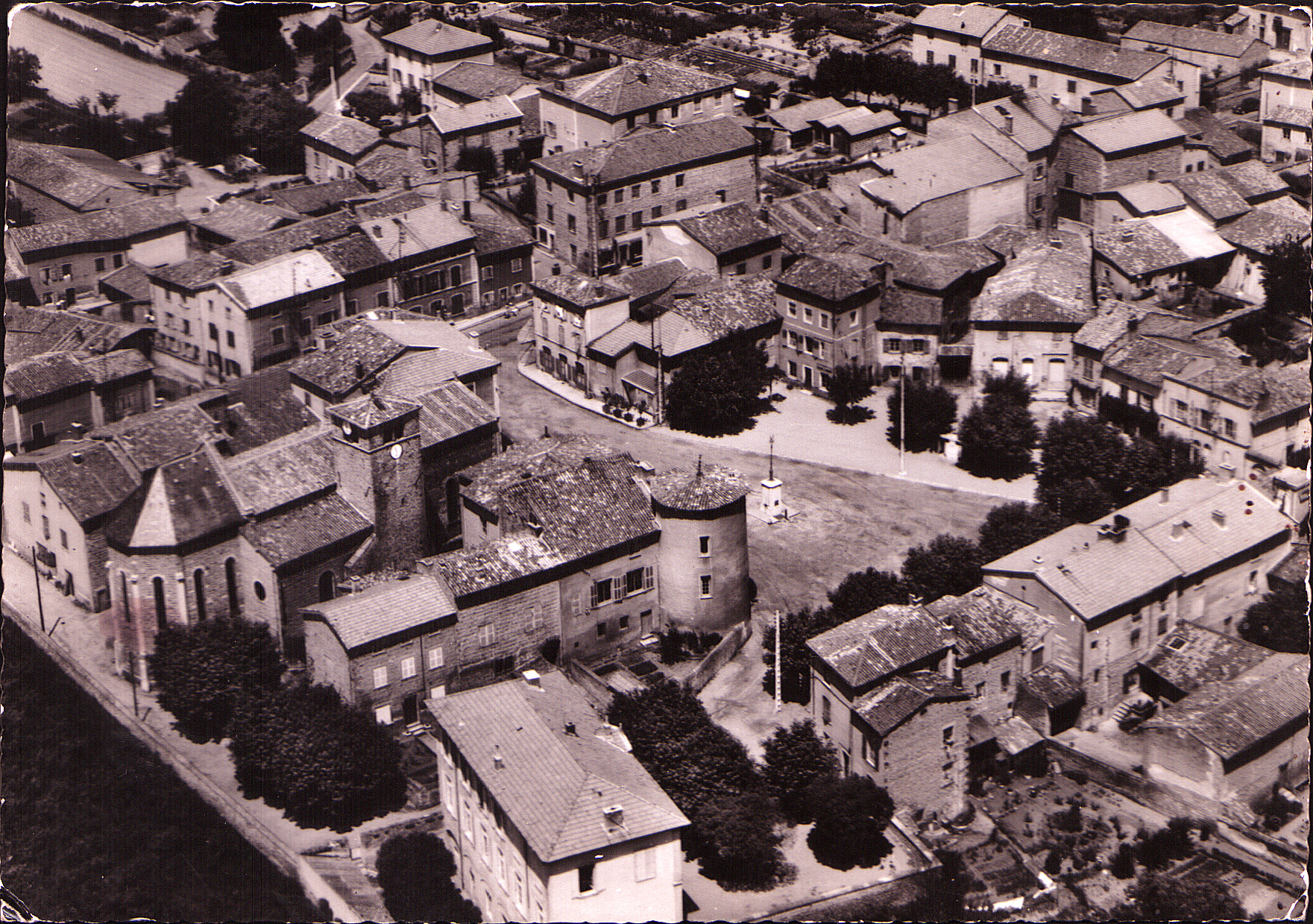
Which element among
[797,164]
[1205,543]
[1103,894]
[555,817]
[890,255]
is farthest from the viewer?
[797,164]

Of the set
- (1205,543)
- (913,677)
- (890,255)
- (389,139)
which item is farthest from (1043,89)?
(913,677)

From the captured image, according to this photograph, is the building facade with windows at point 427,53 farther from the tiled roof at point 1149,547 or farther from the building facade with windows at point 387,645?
the tiled roof at point 1149,547

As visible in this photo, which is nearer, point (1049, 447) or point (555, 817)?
point (555, 817)

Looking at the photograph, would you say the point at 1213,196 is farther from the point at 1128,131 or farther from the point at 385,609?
the point at 385,609

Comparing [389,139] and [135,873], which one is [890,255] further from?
[135,873]

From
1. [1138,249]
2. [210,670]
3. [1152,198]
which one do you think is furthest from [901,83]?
[210,670]
